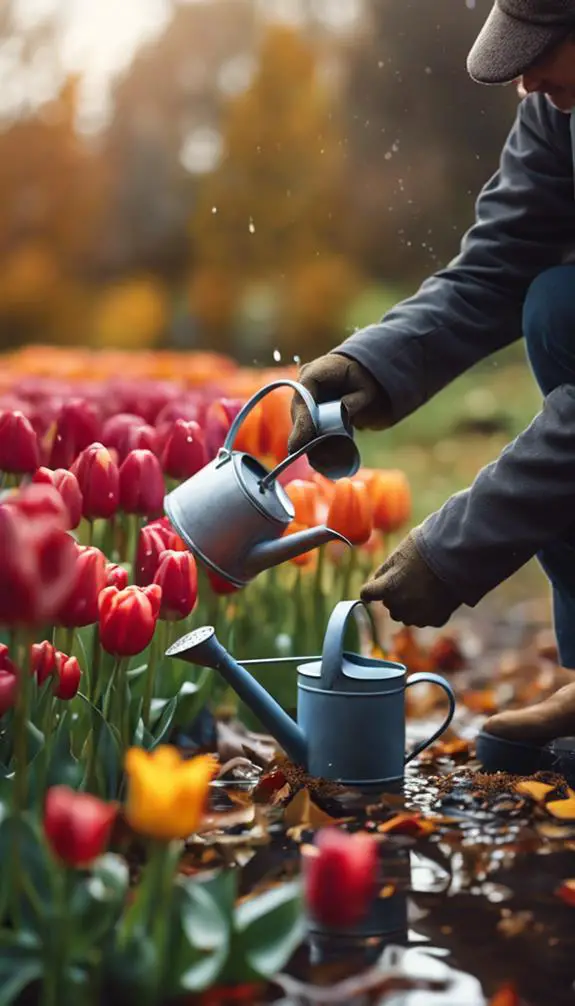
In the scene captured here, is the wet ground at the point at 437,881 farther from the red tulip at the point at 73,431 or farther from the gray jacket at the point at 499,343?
the red tulip at the point at 73,431

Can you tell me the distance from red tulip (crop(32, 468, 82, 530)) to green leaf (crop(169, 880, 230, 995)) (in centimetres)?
70

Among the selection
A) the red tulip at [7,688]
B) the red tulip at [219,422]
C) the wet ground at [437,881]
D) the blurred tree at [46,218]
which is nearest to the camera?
the wet ground at [437,881]

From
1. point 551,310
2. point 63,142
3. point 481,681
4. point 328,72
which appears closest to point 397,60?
point 328,72

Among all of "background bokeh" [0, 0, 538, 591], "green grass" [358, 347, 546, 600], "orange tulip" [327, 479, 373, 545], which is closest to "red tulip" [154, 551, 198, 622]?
"orange tulip" [327, 479, 373, 545]

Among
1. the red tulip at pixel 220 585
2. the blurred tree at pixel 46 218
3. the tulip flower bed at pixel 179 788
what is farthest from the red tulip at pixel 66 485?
the blurred tree at pixel 46 218

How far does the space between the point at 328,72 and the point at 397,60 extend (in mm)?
2140

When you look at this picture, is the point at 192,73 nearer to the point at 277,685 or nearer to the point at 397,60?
the point at 397,60

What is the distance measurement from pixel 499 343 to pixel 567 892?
3.63 feet

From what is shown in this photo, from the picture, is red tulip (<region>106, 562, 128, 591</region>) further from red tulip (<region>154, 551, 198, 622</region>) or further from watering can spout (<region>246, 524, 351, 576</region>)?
watering can spout (<region>246, 524, 351, 576</region>)

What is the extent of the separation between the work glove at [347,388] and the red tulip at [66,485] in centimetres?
39

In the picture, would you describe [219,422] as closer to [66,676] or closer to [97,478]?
[97,478]

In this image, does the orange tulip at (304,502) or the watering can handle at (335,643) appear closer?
the watering can handle at (335,643)

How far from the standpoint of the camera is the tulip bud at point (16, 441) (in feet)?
6.77

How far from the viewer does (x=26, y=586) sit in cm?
112
